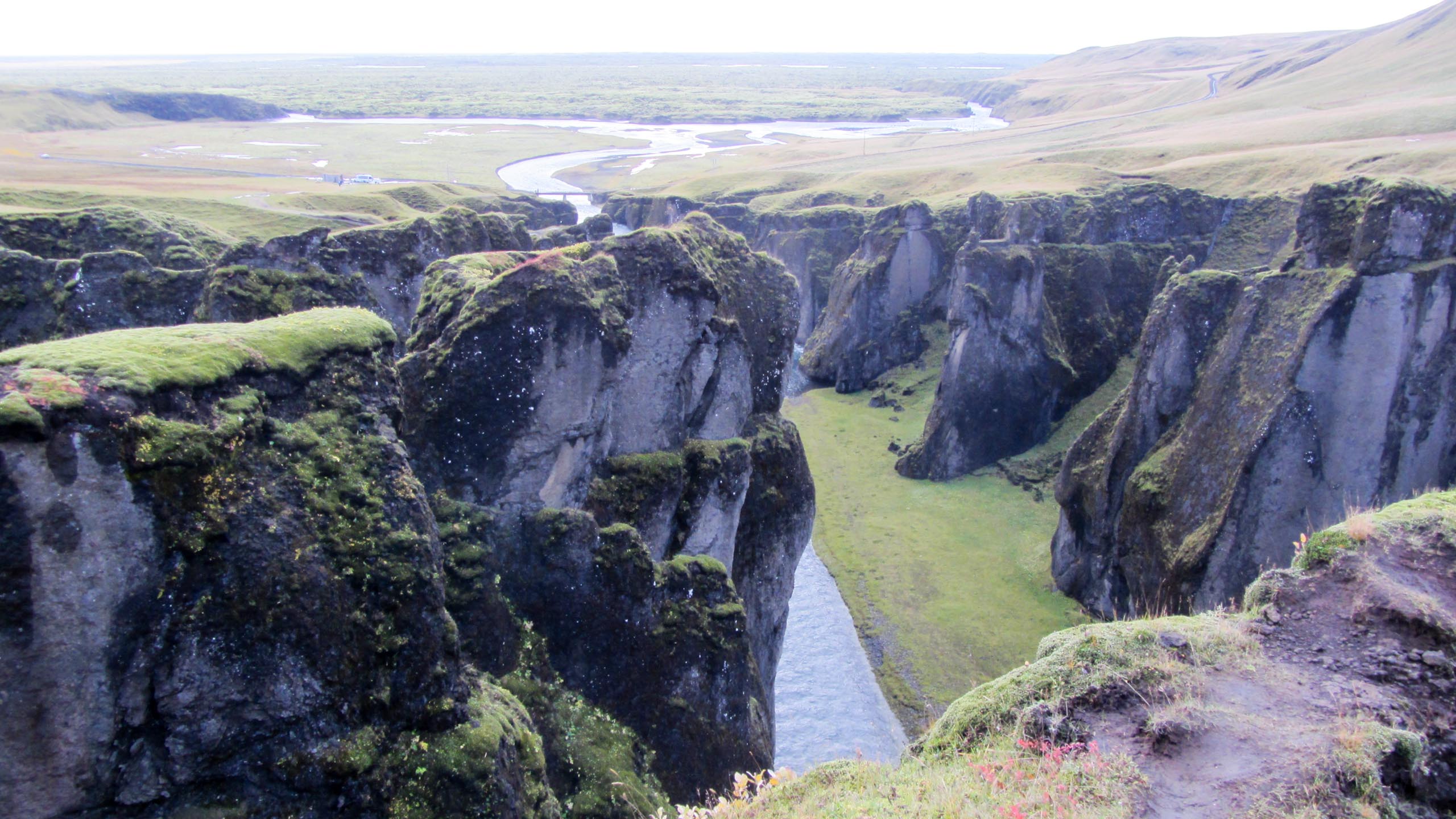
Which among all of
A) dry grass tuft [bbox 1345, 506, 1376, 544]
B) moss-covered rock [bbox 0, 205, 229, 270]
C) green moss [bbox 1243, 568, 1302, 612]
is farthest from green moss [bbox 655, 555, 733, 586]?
moss-covered rock [bbox 0, 205, 229, 270]

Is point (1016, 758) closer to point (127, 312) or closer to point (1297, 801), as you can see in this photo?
point (1297, 801)

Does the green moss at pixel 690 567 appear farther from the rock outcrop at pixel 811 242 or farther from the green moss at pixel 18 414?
the rock outcrop at pixel 811 242

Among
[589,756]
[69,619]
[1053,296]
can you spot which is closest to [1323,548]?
[589,756]

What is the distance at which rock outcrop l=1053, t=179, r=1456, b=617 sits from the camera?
2636 cm

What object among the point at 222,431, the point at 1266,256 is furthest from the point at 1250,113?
the point at 222,431

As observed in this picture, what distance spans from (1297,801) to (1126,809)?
75.7 inches

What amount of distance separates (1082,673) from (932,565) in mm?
25645

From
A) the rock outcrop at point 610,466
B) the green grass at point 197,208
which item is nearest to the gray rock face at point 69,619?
the rock outcrop at point 610,466

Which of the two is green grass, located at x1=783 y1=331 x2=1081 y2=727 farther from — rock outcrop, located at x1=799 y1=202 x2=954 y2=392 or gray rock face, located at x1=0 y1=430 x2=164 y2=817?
gray rock face, located at x1=0 y1=430 x2=164 y2=817

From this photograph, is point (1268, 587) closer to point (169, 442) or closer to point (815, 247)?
point (169, 442)

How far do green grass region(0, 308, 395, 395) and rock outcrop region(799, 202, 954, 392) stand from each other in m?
52.3

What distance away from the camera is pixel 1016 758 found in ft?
36.9

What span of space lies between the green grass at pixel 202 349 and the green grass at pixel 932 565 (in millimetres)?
21752

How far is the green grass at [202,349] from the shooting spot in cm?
1061
